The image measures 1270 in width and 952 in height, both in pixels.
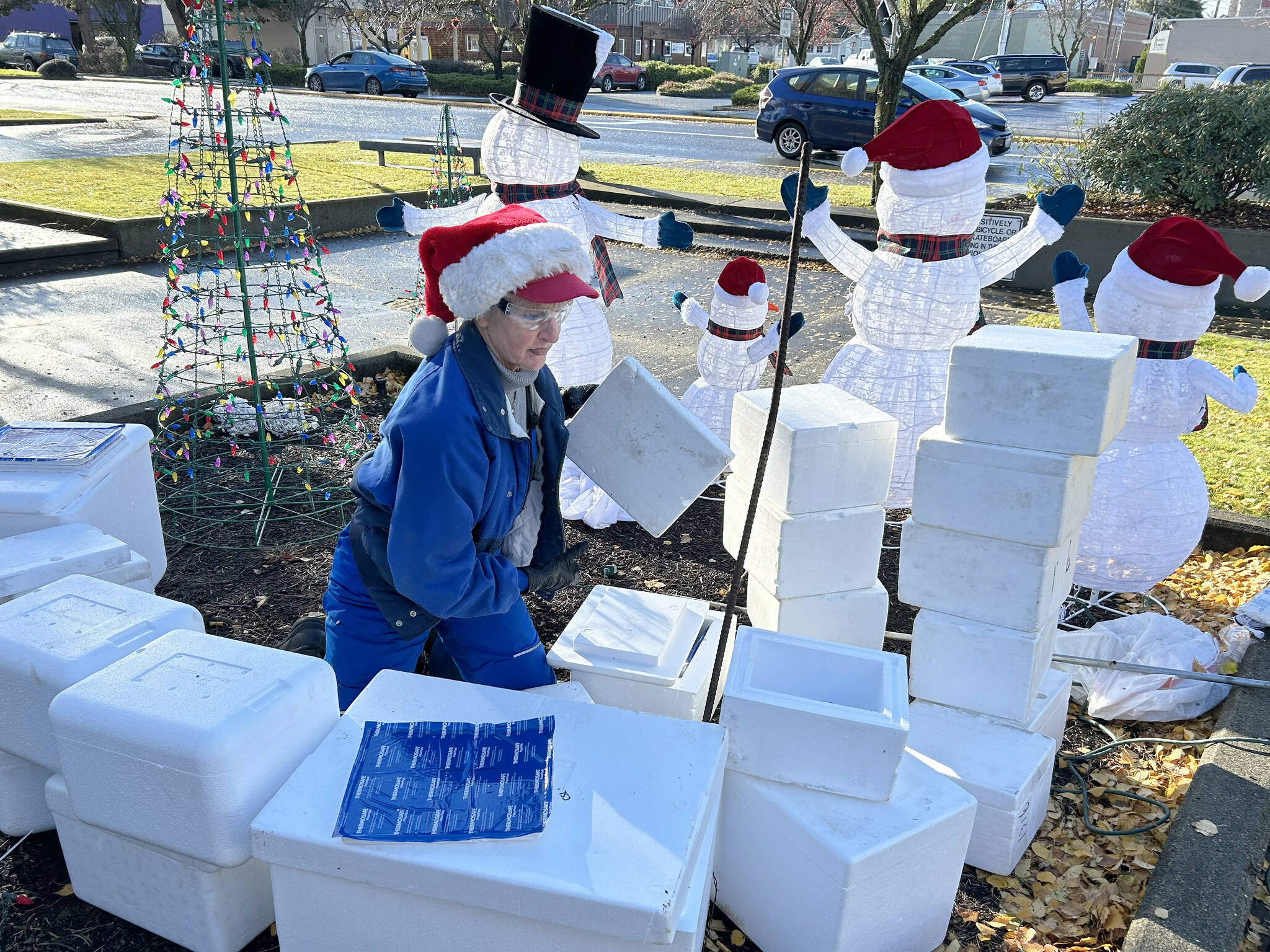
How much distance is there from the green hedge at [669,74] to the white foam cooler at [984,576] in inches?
1552

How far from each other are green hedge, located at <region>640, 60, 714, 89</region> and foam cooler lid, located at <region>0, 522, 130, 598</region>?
3925 centimetres

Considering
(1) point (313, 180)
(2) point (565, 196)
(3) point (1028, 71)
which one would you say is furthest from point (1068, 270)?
(3) point (1028, 71)

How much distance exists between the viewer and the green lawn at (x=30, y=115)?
1966cm

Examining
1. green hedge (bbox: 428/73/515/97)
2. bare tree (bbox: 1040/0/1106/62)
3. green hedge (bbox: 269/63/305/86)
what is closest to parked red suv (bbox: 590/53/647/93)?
green hedge (bbox: 428/73/515/97)

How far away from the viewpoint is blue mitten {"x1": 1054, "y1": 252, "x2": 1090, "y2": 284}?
389cm

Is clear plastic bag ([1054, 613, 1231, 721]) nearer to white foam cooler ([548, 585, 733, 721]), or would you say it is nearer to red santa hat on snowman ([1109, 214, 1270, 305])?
red santa hat on snowman ([1109, 214, 1270, 305])

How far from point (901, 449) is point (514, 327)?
2.30m

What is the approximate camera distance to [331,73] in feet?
102

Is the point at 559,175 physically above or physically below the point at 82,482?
above

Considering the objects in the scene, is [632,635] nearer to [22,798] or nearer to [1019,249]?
[22,798]

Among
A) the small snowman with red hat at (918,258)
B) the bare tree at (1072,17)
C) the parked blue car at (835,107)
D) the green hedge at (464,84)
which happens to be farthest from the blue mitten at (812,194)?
the bare tree at (1072,17)

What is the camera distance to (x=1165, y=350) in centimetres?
373

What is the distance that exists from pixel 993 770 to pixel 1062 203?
93.9 inches

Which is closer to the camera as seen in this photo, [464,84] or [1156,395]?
[1156,395]
